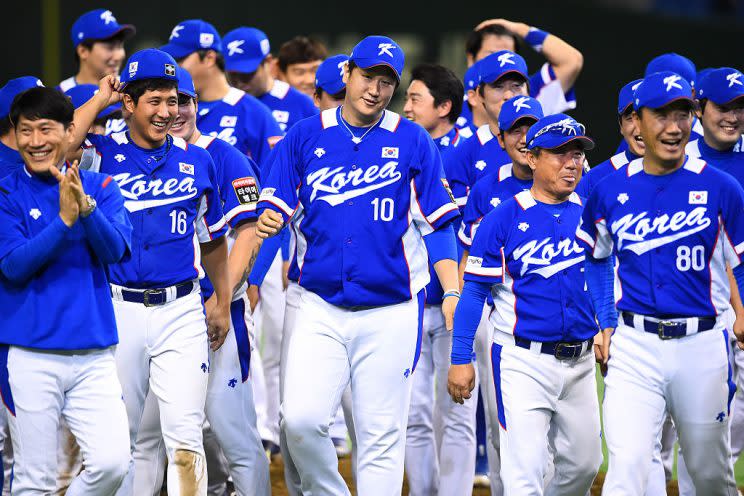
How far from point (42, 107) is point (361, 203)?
1402 mm

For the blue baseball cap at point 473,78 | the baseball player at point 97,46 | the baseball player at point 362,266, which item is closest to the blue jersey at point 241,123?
the blue baseball cap at point 473,78

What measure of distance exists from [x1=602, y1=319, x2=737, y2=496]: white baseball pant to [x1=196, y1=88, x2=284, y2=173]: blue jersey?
3.03m

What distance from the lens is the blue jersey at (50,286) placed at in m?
4.85

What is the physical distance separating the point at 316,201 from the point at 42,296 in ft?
4.14

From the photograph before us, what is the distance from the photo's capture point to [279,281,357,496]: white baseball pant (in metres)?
5.96

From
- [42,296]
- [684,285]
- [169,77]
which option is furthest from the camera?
[169,77]

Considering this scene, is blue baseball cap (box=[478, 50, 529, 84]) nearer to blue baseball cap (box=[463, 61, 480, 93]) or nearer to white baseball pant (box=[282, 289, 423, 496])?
blue baseball cap (box=[463, 61, 480, 93])

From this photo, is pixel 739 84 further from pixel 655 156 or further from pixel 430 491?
pixel 430 491

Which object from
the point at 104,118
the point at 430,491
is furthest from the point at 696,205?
the point at 104,118

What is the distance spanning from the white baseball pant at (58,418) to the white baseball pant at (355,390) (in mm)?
798

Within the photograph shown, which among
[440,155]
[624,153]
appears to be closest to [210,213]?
[440,155]

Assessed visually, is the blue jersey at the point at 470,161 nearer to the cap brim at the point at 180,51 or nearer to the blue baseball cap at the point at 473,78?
the blue baseball cap at the point at 473,78

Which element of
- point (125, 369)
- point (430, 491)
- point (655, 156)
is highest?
point (655, 156)

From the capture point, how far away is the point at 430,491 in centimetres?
635
